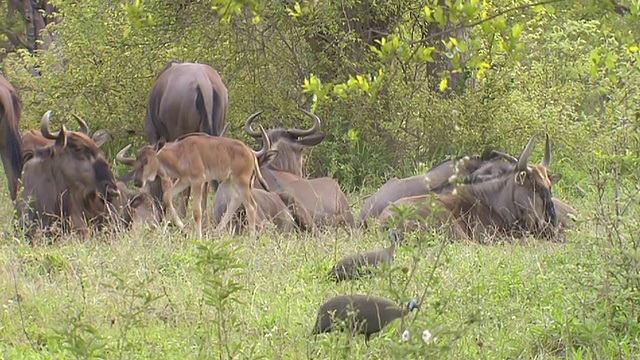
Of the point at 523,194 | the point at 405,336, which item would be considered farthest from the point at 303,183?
the point at 405,336

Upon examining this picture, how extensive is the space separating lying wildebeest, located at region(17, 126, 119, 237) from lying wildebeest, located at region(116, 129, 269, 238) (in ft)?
1.22

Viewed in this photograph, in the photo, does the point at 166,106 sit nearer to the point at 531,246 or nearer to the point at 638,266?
the point at 531,246

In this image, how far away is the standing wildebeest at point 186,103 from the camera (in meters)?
13.7

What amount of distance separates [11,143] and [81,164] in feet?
5.43

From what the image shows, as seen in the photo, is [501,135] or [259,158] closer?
[259,158]

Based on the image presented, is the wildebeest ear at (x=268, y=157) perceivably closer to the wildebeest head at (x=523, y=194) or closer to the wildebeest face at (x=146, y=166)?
the wildebeest face at (x=146, y=166)

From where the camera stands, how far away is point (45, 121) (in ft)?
38.1

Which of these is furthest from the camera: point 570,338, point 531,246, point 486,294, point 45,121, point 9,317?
point 45,121

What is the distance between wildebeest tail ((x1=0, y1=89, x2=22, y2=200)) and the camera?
41.3ft

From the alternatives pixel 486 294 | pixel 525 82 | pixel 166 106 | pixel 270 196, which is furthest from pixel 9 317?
pixel 525 82

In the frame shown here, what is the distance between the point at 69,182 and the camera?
11.3m

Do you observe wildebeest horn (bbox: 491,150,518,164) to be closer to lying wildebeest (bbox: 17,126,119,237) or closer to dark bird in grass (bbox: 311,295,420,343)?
lying wildebeest (bbox: 17,126,119,237)

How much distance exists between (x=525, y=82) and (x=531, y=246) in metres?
8.29

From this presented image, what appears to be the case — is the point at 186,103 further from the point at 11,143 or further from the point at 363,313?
the point at 363,313
